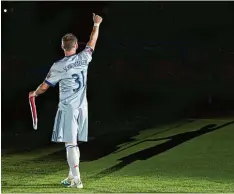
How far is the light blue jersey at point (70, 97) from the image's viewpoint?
5.16 m

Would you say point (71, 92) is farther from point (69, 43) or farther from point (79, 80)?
point (69, 43)

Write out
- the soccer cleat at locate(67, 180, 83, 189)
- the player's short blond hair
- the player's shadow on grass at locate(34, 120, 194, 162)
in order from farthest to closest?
the player's shadow on grass at locate(34, 120, 194, 162), the soccer cleat at locate(67, 180, 83, 189), the player's short blond hair

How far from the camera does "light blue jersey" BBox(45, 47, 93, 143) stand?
16.9 ft

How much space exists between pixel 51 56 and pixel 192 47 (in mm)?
1660

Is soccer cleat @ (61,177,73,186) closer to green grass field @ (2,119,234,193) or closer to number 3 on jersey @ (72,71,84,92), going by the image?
green grass field @ (2,119,234,193)

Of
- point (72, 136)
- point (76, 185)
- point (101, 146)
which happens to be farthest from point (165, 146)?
point (72, 136)

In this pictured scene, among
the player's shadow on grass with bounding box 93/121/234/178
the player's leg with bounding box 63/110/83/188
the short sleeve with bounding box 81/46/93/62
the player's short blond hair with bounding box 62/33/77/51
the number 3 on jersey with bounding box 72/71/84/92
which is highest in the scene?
the player's short blond hair with bounding box 62/33/77/51

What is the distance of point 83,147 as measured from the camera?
620 centimetres

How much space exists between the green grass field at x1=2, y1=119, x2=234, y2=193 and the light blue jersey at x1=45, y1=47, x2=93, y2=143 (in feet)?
1.99

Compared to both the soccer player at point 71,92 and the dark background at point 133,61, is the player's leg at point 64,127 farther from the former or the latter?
the dark background at point 133,61

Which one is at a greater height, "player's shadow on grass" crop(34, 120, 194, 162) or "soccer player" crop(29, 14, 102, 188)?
"soccer player" crop(29, 14, 102, 188)

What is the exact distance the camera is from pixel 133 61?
6.38m

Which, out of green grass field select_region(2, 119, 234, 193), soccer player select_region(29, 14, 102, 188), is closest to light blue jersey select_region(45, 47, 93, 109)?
soccer player select_region(29, 14, 102, 188)

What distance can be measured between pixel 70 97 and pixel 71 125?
0.88 ft
